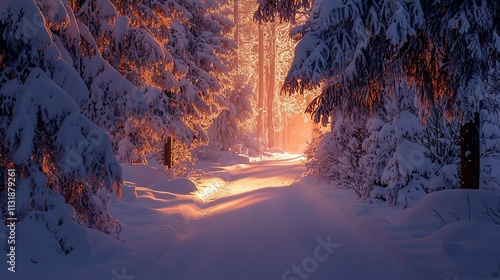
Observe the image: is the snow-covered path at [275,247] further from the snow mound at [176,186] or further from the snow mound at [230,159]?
the snow mound at [230,159]

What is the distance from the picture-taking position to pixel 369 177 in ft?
41.0

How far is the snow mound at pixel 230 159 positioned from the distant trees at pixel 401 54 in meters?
19.5

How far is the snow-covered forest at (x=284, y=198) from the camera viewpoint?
19.8 feet

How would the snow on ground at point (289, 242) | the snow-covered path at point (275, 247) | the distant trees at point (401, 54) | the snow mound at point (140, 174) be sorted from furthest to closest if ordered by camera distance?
the snow mound at point (140, 174), the distant trees at point (401, 54), the snow-covered path at point (275, 247), the snow on ground at point (289, 242)

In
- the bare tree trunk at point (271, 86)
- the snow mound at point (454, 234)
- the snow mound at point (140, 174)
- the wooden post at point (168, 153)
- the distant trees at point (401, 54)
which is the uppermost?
the bare tree trunk at point (271, 86)

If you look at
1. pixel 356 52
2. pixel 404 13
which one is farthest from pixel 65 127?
pixel 404 13

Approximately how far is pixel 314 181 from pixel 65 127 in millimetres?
13490

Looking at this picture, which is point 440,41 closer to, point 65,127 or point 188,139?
point 65,127

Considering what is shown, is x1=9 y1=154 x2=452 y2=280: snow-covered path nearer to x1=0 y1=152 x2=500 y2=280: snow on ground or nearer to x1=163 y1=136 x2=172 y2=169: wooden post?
x1=0 y1=152 x2=500 y2=280: snow on ground

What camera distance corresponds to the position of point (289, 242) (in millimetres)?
8180

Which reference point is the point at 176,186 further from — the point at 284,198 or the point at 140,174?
the point at 284,198

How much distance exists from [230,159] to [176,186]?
13988 mm

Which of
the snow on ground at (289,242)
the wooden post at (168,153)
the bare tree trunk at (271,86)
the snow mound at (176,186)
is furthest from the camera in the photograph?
the bare tree trunk at (271,86)

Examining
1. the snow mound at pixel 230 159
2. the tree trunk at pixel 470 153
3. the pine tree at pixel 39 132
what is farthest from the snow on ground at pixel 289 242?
the snow mound at pixel 230 159
